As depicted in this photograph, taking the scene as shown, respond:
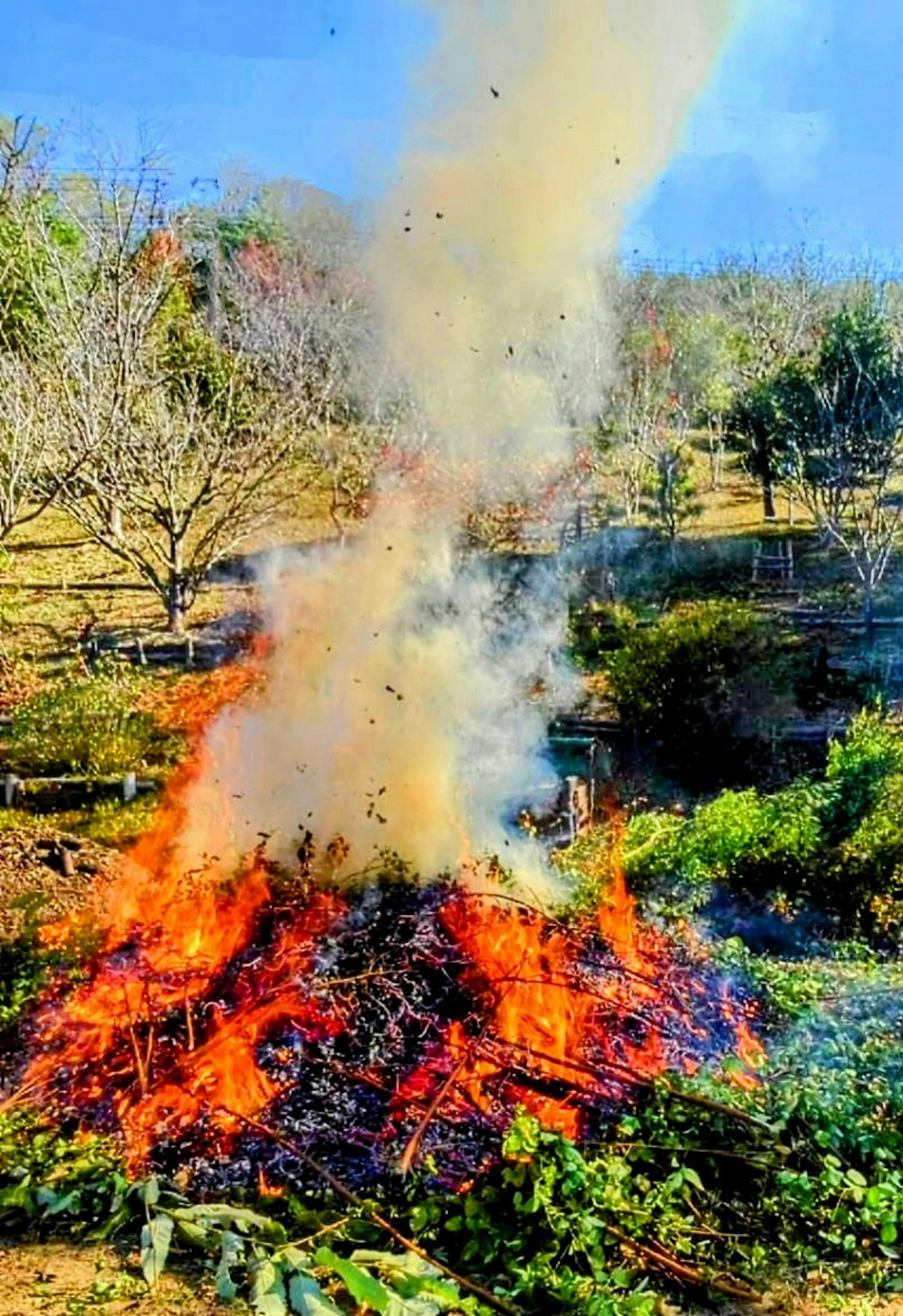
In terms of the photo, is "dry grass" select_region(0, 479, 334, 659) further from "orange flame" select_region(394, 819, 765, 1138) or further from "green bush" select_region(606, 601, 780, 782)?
"orange flame" select_region(394, 819, 765, 1138)

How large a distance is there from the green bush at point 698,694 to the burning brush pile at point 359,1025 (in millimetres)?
3441

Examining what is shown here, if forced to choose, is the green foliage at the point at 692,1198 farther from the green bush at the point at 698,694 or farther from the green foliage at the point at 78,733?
the green foliage at the point at 78,733

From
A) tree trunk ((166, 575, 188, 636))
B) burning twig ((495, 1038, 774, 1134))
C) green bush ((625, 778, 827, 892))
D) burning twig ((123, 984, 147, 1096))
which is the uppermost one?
tree trunk ((166, 575, 188, 636))

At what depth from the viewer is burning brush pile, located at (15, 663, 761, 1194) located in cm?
431

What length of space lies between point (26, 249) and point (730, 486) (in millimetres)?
12517

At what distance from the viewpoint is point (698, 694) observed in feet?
29.4

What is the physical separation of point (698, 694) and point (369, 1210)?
19.4 ft

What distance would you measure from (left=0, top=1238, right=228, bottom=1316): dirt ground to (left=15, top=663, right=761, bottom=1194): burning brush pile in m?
0.41

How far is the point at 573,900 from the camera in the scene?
19.4ft

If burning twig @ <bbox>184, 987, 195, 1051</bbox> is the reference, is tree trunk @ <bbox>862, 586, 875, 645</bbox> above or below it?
above

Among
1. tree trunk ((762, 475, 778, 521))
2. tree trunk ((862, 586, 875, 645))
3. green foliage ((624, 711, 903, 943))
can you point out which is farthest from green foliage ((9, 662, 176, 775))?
tree trunk ((762, 475, 778, 521))

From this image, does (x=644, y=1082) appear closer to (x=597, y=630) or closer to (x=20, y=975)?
(x=20, y=975)

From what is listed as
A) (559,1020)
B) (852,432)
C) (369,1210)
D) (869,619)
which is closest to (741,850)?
(559,1020)

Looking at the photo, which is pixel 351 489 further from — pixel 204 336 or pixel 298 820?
pixel 298 820
